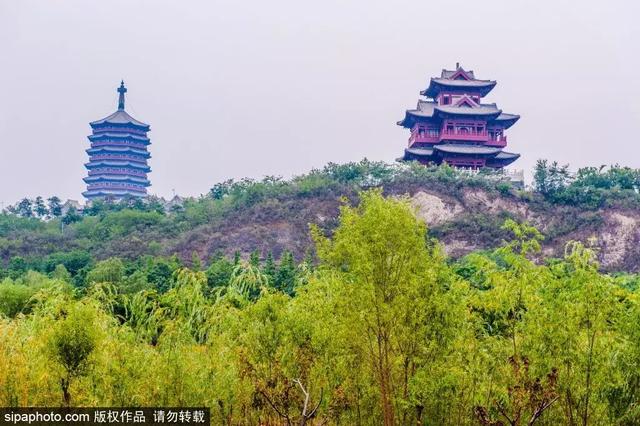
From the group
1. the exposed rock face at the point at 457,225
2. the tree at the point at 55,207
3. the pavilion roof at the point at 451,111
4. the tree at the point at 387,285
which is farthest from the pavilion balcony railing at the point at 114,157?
the tree at the point at 387,285

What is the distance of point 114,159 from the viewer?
5266 centimetres

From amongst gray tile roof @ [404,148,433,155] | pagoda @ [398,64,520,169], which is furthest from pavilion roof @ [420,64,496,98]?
gray tile roof @ [404,148,433,155]

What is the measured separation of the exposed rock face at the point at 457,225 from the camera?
3088 cm

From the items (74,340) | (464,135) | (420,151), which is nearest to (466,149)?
(464,135)

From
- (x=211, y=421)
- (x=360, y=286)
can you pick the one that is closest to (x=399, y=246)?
(x=360, y=286)

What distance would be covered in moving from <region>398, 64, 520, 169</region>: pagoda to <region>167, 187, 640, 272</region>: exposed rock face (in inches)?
154

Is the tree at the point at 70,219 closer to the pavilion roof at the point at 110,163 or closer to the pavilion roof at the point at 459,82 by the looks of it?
the pavilion roof at the point at 110,163

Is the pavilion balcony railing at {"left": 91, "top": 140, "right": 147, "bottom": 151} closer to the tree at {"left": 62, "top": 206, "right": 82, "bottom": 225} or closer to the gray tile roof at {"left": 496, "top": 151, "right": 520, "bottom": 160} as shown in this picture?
the tree at {"left": 62, "top": 206, "right": 82, "bottom": 225}

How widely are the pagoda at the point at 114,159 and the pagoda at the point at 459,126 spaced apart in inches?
871

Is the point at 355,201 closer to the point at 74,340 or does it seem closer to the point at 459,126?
the point at 459,126

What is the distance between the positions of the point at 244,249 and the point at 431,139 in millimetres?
11723

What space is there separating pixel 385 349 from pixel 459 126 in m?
30.5

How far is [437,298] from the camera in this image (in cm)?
770

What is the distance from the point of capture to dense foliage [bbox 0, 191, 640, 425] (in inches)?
302
